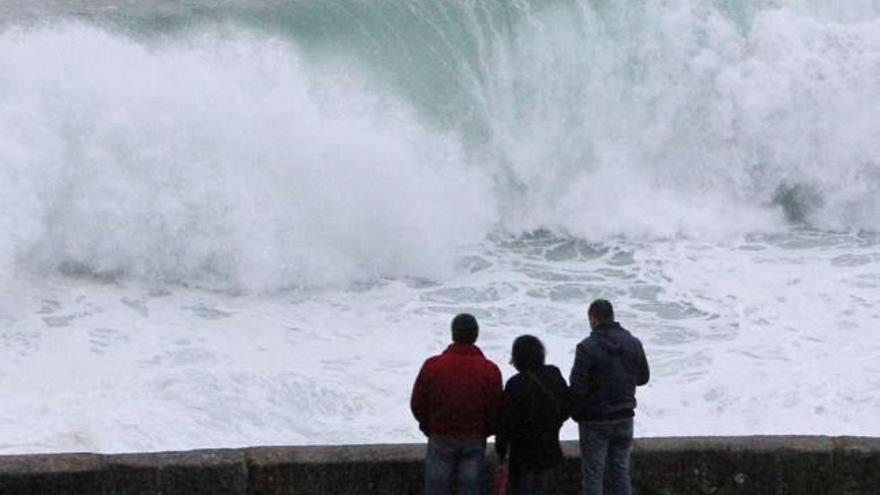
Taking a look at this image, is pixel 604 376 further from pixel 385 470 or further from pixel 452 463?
pixel 385 470

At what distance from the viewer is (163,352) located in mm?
13477

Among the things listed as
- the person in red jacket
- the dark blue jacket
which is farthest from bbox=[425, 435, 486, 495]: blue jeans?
the dark blue jacket

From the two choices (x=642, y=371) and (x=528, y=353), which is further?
(x=642, y=371)

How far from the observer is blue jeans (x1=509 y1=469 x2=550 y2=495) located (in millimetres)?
8227

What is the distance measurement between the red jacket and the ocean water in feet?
12.9

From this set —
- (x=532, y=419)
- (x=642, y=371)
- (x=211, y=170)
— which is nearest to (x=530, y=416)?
(x=532, y=419)

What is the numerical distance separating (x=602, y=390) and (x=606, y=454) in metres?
0.33

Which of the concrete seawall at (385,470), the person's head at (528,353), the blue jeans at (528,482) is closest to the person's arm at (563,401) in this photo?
the person's head at (528,353)

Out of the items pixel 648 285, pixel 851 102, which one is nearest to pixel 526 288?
pixel 648 285

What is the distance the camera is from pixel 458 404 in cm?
810

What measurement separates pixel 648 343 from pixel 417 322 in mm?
1932

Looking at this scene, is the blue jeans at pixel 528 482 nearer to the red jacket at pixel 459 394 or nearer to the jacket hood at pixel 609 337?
the red jacket at pixel 459 394

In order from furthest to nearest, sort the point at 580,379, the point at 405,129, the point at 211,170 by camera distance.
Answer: the point at 405,129 < the point at 211,170 < the point at 580,379

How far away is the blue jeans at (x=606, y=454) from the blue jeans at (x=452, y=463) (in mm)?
540
